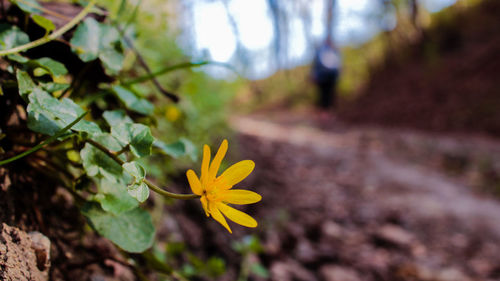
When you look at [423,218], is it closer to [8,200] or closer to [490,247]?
[490,247]

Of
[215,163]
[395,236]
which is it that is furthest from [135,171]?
[395,236]

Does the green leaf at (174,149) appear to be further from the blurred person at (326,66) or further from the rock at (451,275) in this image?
the blurred person at (326,66)

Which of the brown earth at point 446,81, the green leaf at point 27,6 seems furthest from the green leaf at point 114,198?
the brown earth at point 446,81

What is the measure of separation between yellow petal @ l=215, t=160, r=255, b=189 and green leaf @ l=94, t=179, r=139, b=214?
24 cm

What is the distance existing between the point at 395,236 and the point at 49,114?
8.18ft

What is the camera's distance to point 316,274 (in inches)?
73.7

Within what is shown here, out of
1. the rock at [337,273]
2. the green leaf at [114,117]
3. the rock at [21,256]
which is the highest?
the rock at [337,273]

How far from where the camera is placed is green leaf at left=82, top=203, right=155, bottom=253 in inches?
27.1

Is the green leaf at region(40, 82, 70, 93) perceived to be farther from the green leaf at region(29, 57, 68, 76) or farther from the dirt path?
the dirt path

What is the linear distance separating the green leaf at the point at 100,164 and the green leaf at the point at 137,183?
0.13 metres

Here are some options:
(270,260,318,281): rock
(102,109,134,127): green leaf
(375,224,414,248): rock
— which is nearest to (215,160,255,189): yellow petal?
(102,109,134,127): green leaf

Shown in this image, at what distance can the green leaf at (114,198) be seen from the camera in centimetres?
66

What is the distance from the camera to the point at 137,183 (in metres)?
0.50

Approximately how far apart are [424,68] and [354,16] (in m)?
6.46
